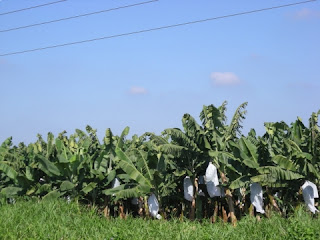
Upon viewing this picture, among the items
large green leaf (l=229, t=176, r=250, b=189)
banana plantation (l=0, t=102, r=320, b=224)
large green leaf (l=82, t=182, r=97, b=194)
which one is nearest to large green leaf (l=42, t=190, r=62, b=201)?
banana plantation (l=0, t=102, r=320, b=224)

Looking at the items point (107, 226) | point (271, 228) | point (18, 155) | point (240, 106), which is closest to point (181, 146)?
point (240, 106)

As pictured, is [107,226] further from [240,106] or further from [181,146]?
[240,106]

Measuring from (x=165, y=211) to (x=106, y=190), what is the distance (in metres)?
1.49

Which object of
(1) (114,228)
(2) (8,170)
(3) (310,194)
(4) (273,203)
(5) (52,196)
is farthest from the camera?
(2) (8,170)

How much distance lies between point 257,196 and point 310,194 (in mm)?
1043

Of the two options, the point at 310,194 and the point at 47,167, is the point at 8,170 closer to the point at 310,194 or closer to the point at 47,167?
the point at 47,167

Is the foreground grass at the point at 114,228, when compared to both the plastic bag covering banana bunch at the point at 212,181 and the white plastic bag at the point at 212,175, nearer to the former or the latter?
the plastic bag covering banana bunch at the point at 212,181

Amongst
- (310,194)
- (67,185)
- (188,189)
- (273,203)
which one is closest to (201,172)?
(188,189)

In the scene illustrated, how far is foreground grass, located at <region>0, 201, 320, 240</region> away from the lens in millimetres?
8414

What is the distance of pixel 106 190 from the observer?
38.7 feet

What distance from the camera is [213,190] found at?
11.2 metres

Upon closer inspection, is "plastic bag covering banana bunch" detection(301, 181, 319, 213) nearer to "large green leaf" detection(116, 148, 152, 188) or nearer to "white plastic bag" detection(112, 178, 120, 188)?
"large green leaf" detection(116, 148, 152, 188)

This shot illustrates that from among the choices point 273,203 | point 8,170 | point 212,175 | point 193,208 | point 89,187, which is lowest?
point 193,208

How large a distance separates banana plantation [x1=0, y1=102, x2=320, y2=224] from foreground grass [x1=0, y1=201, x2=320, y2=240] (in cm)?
75
